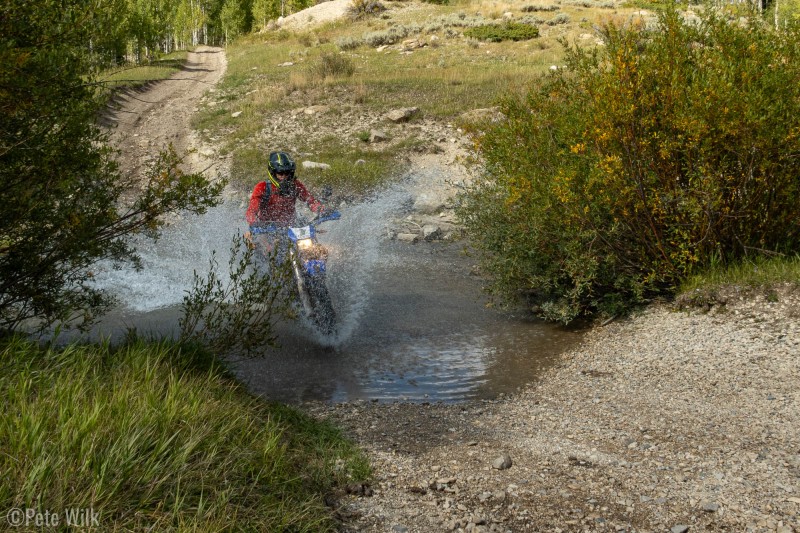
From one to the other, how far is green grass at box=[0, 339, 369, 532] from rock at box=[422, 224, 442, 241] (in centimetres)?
830

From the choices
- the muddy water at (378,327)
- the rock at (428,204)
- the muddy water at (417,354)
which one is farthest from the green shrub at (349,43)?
the muddy water at (417,354)

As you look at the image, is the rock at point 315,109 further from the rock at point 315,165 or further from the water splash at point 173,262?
the water splash at point 173,262

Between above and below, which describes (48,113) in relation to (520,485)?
above

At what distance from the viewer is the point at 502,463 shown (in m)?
4.34

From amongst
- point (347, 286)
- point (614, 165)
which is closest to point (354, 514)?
point (614, 165)

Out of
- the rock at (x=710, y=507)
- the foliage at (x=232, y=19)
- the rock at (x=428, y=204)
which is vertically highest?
the foliage at (x=232, y=19)

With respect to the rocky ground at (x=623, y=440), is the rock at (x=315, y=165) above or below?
above

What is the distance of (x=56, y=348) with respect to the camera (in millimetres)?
4949

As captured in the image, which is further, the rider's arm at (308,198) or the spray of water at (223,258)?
the spray of water at (223,258)

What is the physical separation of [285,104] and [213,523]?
20462 mm

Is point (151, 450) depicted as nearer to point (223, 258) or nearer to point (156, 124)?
point (223, 258)

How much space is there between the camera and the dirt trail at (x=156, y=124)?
Result: 60.6 feet

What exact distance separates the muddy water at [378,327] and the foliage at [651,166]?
868 mm

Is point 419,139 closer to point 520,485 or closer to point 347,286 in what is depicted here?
point 347,286
